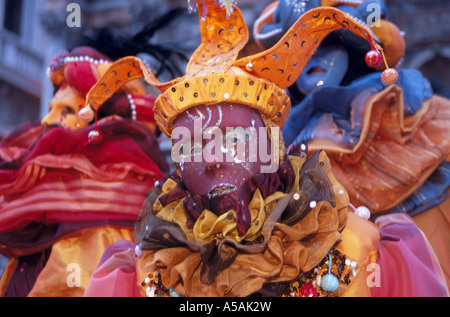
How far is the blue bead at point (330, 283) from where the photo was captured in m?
1.20

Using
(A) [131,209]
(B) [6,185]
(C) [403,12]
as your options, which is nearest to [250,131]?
(A) [131,209]

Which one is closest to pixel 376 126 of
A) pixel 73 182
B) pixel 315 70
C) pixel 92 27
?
pixel 315 70

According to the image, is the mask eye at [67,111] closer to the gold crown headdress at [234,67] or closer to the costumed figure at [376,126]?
the gold crown headdress at [234,67]

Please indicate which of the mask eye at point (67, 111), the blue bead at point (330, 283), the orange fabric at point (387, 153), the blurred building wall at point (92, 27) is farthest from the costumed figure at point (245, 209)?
the blurred building wall at point (92, 27)

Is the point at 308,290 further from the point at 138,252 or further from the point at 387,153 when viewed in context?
the point at 387,153

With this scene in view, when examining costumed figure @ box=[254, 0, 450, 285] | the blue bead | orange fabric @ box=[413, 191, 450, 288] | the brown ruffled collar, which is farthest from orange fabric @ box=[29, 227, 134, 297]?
orange fabric @ box=[413, 191, 450, 288]

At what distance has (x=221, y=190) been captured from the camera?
1.33 m

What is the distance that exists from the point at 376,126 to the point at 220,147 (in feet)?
2.05

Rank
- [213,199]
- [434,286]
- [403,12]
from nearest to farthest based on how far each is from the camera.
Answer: [434,286] < [213,199] < [403,12]

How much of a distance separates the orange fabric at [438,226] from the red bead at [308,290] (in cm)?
51

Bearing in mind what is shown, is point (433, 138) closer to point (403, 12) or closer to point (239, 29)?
point (239, 29)

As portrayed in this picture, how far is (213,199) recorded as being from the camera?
4.35ft

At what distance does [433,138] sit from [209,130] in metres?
0.79

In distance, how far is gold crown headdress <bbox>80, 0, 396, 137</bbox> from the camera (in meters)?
1.37
